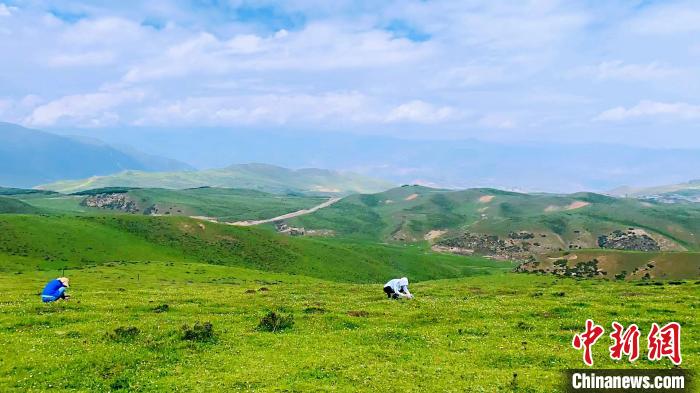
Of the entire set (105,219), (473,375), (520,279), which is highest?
(105,219)

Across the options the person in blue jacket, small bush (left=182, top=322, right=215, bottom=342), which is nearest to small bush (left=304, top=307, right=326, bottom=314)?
small bush (left=182, top=322, right=215, bottom=342)

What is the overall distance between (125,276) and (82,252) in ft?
139

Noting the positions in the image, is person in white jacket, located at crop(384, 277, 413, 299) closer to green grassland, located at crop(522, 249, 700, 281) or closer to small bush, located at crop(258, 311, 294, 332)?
small bush, located at crop(258, 311, 294, 332)

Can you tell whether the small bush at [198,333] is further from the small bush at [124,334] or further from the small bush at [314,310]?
the small bush at [314,310]

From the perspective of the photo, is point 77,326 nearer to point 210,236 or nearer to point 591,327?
point 591,327

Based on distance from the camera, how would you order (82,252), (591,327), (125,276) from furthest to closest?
(82,252)
(125,276)
(591,327)

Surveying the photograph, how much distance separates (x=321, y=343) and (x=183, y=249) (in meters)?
111

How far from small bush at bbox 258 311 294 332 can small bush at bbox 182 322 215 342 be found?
3508 millimetres

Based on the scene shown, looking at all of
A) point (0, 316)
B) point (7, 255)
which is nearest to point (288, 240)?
point (7, 255)

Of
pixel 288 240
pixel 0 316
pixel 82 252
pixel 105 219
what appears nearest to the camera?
pixel 0 316

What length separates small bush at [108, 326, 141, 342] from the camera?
26750 millimetres

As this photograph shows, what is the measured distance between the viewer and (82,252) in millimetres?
108688

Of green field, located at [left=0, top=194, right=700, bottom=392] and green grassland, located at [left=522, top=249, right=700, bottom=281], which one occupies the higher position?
green field, located at [left=0, top=194, right=700, bottom=392]

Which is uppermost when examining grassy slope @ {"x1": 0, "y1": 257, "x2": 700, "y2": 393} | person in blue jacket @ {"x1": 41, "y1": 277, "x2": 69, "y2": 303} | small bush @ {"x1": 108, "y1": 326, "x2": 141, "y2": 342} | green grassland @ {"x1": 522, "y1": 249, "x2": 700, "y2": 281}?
person in blue jacket @ {"x1": 41, "y1": 277, "x2": 69, "y2": 303}
